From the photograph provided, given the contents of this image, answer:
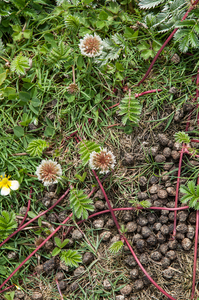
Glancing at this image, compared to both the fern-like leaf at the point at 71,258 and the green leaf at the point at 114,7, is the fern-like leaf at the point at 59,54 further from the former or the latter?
the fern-like leaf at the point at 71,258

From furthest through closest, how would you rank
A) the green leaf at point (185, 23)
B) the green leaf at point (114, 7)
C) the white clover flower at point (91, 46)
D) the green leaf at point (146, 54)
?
the green leaf at point (114, 7)
the green leaf at point (146, 54)
the white clover flower at point (91, 46)
the green leaf at point (185, 23)

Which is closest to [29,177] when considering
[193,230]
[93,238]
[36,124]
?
[36,124]

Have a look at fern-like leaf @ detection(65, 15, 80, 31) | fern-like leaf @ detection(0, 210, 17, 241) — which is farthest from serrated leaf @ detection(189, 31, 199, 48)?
fern-like leaf @ detection(0, 210, 17, 241)

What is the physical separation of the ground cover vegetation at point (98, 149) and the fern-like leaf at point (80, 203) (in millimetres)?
10

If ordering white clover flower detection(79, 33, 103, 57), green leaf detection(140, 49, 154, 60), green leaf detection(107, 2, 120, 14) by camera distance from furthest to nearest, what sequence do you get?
green leaf detection(107, 2, 120, 14) → green leaf detection(140, 49, 154, 60) → white clover flower detection(79, 33, 103, 57)

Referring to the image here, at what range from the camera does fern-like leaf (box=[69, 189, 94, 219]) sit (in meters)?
2.32

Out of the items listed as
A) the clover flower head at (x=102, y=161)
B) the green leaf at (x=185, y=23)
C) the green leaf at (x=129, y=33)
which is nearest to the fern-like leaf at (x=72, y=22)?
the green leaf at (x=129, y=33)

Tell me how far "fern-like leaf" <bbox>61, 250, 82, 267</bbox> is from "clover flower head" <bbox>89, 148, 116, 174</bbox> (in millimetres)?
786

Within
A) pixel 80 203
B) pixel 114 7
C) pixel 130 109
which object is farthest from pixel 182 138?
pixel 114 7

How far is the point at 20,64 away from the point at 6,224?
1548mm

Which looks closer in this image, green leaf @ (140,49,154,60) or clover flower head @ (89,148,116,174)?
clover flower head @ (89,148,116,174)

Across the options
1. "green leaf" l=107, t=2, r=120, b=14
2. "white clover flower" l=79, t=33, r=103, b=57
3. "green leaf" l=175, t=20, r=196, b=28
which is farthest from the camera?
"green leaf" l=107, t=2, r=120, b=14

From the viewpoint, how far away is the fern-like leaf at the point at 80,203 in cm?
232

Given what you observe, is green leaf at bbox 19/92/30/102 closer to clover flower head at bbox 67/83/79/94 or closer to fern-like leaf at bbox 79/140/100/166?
clover flower head at bbox 67/83/79/94
